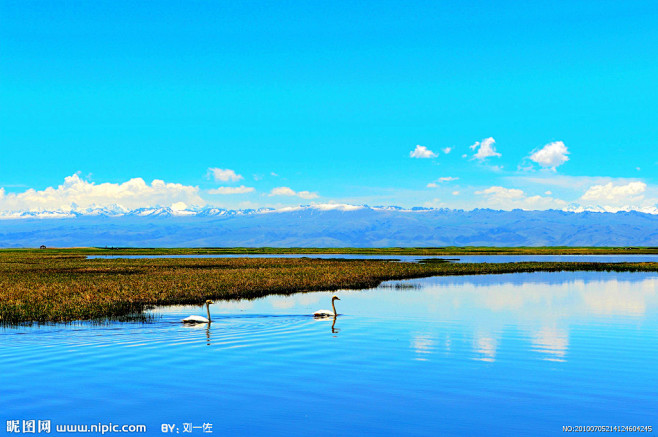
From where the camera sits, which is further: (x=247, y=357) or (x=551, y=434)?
(x=247, y=357)

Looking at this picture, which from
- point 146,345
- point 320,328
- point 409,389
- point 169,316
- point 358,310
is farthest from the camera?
point 358,310

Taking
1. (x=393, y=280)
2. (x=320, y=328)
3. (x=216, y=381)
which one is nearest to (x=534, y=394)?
(x=216, y=381)

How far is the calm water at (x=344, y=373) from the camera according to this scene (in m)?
14.3

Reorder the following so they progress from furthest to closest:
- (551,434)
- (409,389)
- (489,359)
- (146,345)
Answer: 1. (146,345)
2. (489,359)
3. (409,389)
4. (551,434)

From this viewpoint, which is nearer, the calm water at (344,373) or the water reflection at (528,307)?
the calm water at (344,373)

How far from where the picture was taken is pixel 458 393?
16.4 m

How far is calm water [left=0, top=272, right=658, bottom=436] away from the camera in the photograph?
1430 centimetres

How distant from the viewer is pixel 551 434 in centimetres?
1326

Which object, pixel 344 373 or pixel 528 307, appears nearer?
pixel 344 373

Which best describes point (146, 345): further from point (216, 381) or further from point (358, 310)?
point (358, 310)

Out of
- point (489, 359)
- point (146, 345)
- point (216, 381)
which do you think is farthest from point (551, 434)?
point (146, 345)

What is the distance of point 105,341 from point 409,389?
13.1 meters

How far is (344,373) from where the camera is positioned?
18734mm

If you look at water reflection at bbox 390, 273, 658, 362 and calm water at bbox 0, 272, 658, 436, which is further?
water reflection at bbox 390, 273, 658, 362
